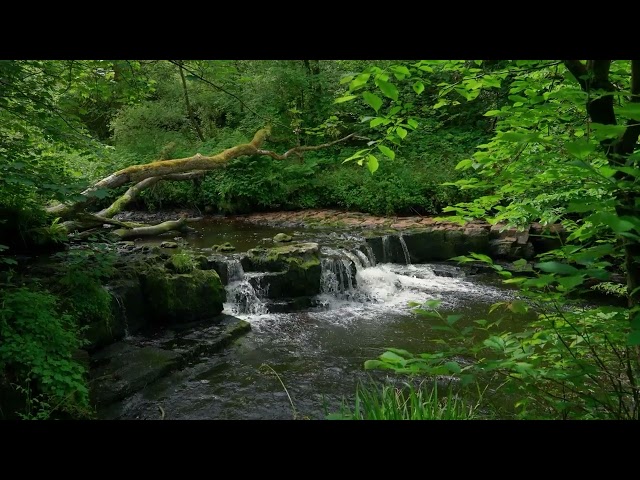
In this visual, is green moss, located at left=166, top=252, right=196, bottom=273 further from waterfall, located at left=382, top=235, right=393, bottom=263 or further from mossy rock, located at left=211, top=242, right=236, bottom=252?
waterfall, located at left=382, top=235, right=393, bottom=263

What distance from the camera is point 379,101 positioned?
1.39 m

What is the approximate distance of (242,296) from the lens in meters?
8.62

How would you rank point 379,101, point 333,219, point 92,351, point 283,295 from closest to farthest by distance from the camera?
point 379,101 < point 92,351 < point 283,295 < point 333,219

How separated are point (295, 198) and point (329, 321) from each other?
9.13 meters

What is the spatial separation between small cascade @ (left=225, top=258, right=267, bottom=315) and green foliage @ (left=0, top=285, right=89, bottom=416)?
464 centimetres

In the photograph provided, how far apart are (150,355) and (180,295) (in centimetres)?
150

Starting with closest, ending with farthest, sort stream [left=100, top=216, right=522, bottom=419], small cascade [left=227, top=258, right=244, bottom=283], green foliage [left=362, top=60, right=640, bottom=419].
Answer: green foliage [left=362, top=60, right=640, bottom=419], stream [left=100, top=216, right=522, bottom=419], small cascade [left=227, top=258, right=244, bottom=283]

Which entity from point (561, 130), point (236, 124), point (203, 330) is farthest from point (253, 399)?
point (236, 124)

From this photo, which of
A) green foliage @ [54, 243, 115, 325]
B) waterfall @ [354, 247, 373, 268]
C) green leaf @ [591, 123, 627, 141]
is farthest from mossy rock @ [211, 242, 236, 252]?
green leaf @ [591, 123, 627, 141]

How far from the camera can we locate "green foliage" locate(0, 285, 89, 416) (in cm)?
343

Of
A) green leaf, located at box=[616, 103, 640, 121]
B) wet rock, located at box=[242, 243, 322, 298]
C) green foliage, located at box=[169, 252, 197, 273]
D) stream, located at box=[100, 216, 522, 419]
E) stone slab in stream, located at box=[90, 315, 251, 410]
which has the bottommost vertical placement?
stream, located at box=[100, 216, 522, 419]

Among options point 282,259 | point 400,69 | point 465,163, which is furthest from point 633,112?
point 282,259

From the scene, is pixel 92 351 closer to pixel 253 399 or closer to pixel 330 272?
pixel 253 399
